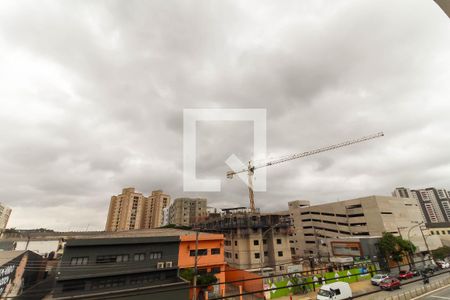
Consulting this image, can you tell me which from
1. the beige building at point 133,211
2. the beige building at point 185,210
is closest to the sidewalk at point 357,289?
the beige building at point 185,210

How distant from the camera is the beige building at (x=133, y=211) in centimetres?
11375

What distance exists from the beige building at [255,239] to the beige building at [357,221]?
11626 millimetres

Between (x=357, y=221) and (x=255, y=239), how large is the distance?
126ft

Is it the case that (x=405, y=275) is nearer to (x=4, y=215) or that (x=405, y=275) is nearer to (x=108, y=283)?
(x=108, y=283)

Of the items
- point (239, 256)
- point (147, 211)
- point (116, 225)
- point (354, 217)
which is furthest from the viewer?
point (147, 211)

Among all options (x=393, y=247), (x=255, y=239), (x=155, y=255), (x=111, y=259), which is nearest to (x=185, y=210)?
(x=255, y=239)

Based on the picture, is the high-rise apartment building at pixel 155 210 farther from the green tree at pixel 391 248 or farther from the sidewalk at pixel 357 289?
the green tree at pixel 391 248

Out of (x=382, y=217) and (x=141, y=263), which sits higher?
(x=382, y=217)

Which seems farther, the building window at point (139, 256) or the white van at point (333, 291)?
the building window at point (139, 256)

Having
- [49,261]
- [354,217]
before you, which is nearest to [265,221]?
[354,217]

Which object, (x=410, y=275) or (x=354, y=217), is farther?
(x=354, y=217)

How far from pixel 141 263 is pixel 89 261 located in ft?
20.0

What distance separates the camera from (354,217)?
Answer: 7119cm

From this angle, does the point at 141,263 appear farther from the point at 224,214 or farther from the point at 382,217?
the point at 382,217
